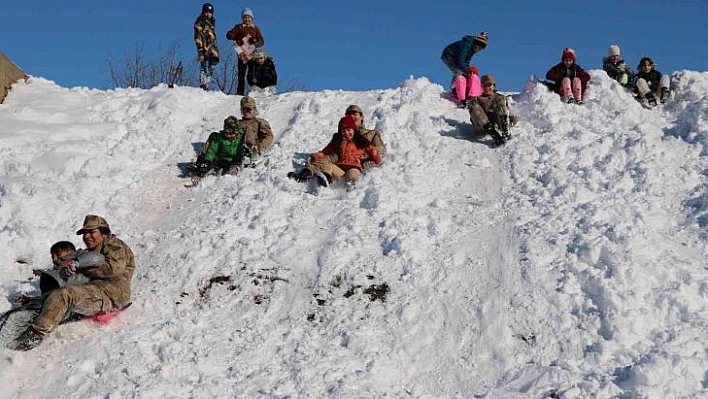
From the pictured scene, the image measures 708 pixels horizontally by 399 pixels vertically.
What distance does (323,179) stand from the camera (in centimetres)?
832

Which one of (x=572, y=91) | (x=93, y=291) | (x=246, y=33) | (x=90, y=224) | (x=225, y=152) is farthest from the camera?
(x=246, y=33)

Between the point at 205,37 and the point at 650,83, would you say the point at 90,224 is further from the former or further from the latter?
the point at 650,83

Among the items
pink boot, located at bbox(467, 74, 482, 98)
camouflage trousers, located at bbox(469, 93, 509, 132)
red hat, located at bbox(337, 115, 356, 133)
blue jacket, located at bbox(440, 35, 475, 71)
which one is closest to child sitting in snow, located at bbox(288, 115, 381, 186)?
red hat, located at bbox(337, 115, 356, 133)

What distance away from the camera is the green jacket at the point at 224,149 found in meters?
9.12

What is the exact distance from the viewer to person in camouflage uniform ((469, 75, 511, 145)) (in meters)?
9.47

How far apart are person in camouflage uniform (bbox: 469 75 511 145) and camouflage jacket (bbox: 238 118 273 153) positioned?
2761mm

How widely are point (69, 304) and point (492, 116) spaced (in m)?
5.96

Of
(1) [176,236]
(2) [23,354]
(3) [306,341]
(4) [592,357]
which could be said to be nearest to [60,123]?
(1) [176,236]

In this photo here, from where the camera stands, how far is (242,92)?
497 inches

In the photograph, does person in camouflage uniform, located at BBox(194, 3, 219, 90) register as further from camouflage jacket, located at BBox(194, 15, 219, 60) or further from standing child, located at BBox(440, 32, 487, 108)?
standing child, located at BBox(440, 32, 487, 108)

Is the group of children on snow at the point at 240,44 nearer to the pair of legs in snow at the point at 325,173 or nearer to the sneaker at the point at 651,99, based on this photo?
the pair of legs in snow at the point at 325,173

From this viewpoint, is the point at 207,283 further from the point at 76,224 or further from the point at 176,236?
the point at 76,224

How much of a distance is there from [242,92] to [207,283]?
21.2 ft

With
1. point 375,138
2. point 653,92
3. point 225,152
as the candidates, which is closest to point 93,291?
point 225,152
